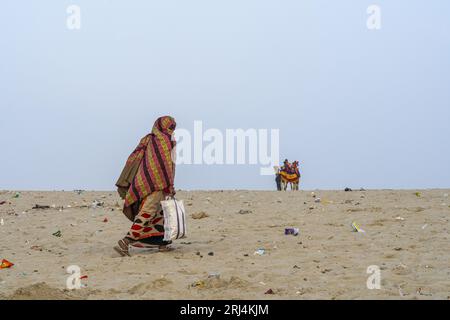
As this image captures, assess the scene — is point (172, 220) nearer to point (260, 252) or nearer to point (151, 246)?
point (151, 246)

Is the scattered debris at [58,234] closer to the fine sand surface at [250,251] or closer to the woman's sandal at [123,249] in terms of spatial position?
the fine sand surface at [250,251]

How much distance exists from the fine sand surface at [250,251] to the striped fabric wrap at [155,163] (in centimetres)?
96

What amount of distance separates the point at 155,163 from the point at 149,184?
317 millimetres

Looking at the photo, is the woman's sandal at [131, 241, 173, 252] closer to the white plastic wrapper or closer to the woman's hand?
the white plastic wrapper

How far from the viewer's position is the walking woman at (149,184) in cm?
944

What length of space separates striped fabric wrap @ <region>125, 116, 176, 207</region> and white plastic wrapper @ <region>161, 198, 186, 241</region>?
37 centimetres

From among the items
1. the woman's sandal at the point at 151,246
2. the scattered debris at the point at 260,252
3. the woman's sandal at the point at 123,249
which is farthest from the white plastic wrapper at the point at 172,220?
the scattered debris at the point at 260,252

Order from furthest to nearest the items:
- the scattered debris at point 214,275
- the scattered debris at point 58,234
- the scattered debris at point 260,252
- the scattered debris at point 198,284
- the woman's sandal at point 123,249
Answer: the scattered debris at point 58,234 → the woman's sandal at point 123,249 → the scattered debris at point 260,252 → the scattered debris at point 214,275 → the scattered debris at point 198,284

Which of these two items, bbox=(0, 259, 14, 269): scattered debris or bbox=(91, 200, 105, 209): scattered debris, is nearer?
bbox=(0, 259, 14, 269): scattered debris

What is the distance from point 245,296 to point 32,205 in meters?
10.5

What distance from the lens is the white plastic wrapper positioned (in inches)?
359

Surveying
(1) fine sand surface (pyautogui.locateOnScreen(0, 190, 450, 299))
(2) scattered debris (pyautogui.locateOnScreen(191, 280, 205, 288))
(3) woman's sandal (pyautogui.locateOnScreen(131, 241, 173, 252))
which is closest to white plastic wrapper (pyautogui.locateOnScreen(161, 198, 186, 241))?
(1) fine sand surface (pyautogui.locateOnScreen(0, 190, 450, 299))

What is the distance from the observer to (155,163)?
31.2ft

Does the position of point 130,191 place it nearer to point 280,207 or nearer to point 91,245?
point 91,245
